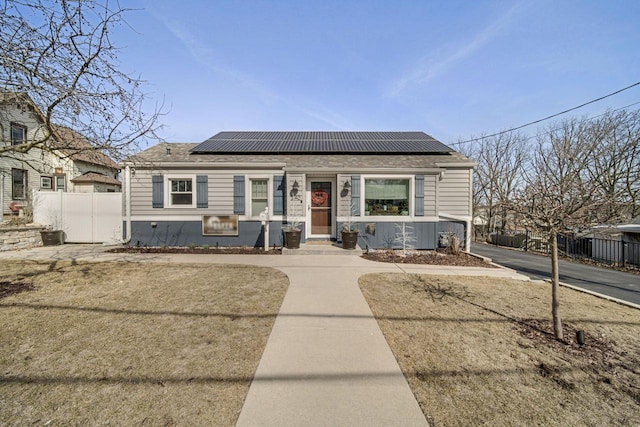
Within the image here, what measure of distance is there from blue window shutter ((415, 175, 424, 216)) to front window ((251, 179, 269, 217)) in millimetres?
5799

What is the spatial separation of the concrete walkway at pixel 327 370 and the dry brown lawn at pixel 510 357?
21 cm

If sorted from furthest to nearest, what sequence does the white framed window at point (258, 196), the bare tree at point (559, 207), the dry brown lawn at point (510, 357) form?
the white framed window at point (258, 196) → the bare tree at point (559, 207) → the dry brown lawn at point (510, 357)

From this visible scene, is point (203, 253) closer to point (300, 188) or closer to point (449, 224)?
point (300, 188)

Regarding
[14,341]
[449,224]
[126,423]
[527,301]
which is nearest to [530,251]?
[449,224]

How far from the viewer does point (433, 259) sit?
7.96 meters

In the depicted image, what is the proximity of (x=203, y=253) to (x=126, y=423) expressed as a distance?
24.3 feet

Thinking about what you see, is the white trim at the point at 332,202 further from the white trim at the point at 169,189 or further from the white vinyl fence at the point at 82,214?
the white vinyl fence at the point at 82,214

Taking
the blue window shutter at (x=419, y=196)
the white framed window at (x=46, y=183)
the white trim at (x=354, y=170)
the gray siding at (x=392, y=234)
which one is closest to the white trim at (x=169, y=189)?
the white trim at (x=354, y=170)

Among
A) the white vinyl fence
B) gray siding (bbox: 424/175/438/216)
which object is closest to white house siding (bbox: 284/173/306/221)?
gray siding (bbox: 424/175/438/216)

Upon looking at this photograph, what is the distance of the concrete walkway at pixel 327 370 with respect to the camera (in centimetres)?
199

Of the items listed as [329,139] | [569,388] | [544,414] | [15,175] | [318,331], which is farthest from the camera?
[15,175]

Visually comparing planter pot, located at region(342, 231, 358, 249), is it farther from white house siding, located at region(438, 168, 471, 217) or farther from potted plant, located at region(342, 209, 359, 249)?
white house siding, located at region(438, 168, 471, 217)

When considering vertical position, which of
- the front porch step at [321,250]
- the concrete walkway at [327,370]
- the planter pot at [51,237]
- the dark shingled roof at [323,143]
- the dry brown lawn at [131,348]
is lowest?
the concrete walkway at [327,370]

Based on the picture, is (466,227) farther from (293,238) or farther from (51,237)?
(51,237)
